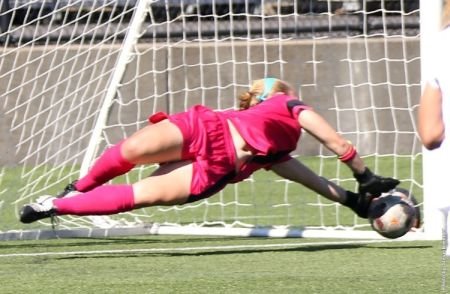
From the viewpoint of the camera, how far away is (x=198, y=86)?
34.9 ft

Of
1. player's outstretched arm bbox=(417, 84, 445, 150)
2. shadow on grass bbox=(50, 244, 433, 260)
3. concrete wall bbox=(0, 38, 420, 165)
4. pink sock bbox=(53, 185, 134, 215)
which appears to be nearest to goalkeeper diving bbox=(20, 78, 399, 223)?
pink sock bbox=(53, 185, 134, 215)

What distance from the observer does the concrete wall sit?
30.7 feet

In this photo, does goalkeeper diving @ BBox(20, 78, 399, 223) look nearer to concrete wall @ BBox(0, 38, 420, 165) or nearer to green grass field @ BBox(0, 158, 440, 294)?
green grass field @ BBox(0, 158, 440, 294)

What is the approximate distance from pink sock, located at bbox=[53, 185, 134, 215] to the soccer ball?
4.16 feet

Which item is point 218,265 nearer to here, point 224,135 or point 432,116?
point 224,135

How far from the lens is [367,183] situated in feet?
22.4

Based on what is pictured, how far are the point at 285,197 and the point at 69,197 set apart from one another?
2.84 meters

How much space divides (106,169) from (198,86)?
3897 millimetres

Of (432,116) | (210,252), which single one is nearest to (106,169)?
(210,252)

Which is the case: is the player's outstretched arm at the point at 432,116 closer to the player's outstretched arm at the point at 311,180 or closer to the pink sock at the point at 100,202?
the pink sock at the point at 100,202

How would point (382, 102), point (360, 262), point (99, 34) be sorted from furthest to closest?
point (382, 102)
point (99, 34)
point (360, 262)

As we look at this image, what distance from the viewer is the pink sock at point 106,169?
6750mm

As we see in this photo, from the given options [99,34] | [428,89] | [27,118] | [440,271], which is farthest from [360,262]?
[99,34]

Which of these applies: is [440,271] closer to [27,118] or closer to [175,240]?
[175,240]
